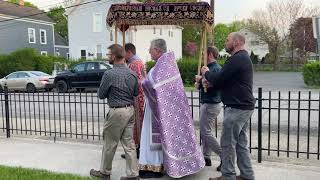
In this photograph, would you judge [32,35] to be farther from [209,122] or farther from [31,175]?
[209,122]

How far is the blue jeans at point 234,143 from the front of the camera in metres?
5.23

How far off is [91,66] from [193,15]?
667 inches

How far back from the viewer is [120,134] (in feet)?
18.7

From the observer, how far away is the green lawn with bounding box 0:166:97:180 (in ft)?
19.1

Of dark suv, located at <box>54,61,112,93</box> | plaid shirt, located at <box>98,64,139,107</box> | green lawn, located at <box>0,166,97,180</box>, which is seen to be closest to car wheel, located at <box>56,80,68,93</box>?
dark suv, located at <box>54,61,112,93</box>

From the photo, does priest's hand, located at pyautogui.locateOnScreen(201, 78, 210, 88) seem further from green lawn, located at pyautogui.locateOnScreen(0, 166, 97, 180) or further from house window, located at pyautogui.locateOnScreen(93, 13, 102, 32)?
house window, located at pyautogui.locateOnScreen(93, 13, 102, 32)

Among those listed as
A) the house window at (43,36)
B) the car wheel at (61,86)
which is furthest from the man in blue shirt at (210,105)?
the house window at (43,36)

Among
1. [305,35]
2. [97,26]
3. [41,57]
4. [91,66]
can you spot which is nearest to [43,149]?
[91,66]

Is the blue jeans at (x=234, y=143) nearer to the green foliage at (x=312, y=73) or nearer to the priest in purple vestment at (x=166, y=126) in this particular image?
the priest in purple vestment at (x=166, y=126)

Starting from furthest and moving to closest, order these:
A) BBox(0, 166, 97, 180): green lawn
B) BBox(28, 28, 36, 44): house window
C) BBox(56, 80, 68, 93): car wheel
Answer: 1. BBox(28, 28, 36, 44): house window
2. BBox(56, 80, 68, 93): car wheel
3. BBox(0, 166, 97, 180): green lawn

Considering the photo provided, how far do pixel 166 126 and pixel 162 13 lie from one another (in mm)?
1864

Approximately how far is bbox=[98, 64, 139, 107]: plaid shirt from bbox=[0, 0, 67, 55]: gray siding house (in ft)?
128

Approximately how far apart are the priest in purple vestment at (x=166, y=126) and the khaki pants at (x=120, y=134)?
0.60ft

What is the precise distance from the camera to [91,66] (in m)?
22.7
